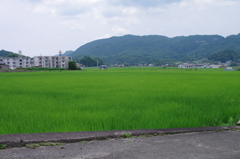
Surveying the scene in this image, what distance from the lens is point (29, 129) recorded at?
382 centimetres

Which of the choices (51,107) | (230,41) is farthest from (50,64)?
(230,41)

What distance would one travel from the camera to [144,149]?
279 cm

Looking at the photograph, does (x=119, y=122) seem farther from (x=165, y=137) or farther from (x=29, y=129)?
(x=29, y=129)

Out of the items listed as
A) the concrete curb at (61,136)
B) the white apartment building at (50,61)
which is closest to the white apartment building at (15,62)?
the white apartment building at (50,61)

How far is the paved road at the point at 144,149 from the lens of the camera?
2.59 metres

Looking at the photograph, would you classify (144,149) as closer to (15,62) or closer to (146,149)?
(146,149)

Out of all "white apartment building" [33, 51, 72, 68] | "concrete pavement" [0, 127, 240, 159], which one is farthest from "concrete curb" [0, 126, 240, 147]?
"white apartment building" [33, 51, 72, 68]

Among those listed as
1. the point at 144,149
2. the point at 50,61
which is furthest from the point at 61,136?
the point at 50,61

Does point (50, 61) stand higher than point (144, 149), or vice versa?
point (50, 61)

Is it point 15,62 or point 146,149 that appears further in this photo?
point 15,62

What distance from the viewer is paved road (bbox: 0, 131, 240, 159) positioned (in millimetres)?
2588

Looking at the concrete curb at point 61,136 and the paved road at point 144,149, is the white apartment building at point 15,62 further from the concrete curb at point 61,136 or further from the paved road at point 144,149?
the paved road at point 144,149

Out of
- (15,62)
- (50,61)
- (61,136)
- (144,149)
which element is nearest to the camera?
(144,149)

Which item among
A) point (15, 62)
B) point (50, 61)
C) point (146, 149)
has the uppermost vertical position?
point (50, 61)
